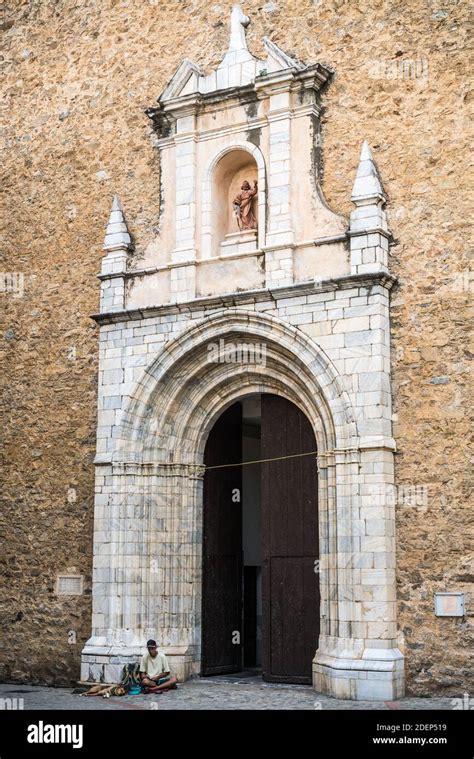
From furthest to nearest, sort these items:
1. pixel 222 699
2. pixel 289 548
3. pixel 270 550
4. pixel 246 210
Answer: pixel 246 210, pixel 270 550, pixel 289 548, pixel 222 699

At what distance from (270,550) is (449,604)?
2.19 meters

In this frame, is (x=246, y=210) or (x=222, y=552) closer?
(x=246, y=210)

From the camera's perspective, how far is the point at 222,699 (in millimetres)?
9742

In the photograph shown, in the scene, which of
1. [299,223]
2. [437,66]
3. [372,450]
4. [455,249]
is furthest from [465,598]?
[437,66]

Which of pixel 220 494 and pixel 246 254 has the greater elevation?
pixel 246 254

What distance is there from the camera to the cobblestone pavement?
9.05 m

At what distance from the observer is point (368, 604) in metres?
9.46

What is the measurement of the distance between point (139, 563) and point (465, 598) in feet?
11.8

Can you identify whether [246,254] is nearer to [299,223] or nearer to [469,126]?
[299,223]

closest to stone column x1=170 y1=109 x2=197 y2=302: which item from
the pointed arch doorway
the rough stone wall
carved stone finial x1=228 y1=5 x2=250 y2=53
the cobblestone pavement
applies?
the rough stone wall

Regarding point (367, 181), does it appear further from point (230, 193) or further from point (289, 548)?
point (289, 548)

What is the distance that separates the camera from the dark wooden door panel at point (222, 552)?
11.3m

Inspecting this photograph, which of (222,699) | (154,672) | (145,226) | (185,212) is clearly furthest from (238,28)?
(222,699)

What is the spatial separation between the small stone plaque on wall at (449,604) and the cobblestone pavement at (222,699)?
30.0 inches
